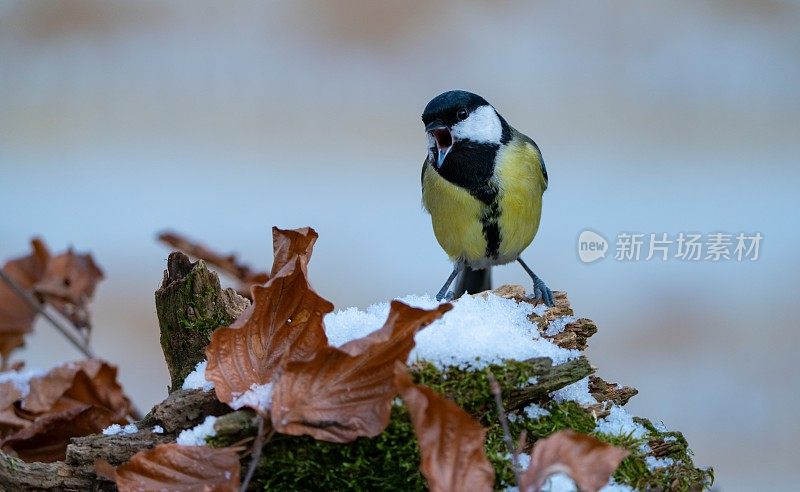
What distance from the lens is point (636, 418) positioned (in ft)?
3.63

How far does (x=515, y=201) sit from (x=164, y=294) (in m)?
0.80

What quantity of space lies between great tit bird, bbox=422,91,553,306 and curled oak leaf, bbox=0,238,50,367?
2.59ft

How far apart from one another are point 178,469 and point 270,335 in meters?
0.17

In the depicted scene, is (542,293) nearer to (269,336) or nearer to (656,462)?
(656,462)

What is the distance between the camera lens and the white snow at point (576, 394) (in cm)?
107

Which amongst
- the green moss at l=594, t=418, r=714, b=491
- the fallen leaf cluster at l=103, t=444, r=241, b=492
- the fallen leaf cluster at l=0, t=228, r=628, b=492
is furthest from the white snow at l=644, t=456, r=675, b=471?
the fallen leaf cluster at l=103, t=444, r=241, b=492

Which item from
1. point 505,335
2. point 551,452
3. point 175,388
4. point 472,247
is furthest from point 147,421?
point 472,247

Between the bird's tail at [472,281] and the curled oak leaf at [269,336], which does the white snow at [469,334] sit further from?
the bird's tail at [472,281]

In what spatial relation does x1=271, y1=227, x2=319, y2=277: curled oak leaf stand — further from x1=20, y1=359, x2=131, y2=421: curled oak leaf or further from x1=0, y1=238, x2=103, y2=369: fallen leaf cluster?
x1=0, y1=238, x2=103, y2=369: fallen leaf cluster

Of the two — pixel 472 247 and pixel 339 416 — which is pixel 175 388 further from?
pixel 472 247

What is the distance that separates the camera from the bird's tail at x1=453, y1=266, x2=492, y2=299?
81.9 inches

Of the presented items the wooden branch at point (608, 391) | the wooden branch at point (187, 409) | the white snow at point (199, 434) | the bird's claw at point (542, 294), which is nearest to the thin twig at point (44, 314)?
the wooden branch at point (187, 409)

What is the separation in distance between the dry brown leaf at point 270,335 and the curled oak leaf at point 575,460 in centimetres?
30

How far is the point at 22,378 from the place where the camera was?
4.71ft
